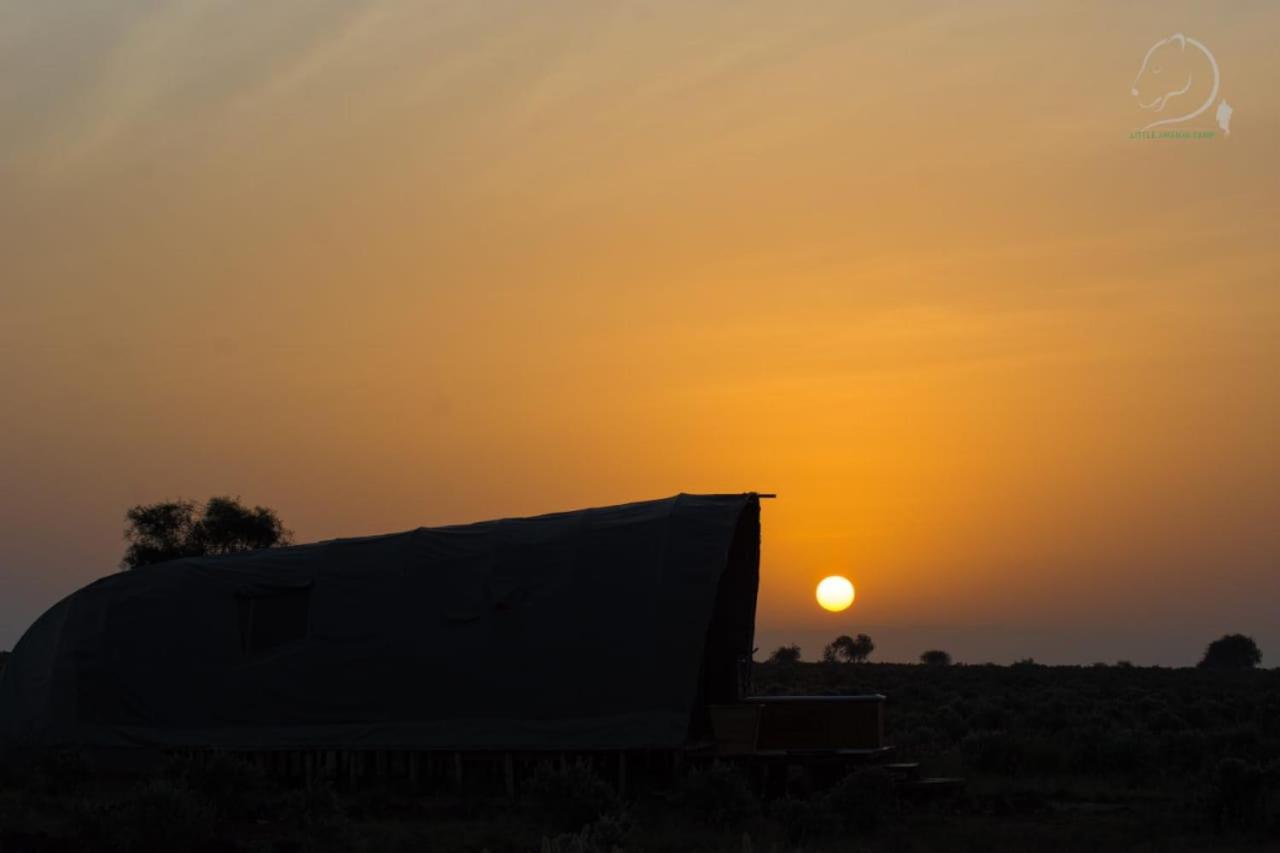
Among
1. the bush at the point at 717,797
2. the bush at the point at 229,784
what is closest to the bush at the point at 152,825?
the bush at the point at 229,784

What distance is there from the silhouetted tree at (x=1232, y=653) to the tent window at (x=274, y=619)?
346 feet

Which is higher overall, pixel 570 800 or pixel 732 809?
pixel 570 800

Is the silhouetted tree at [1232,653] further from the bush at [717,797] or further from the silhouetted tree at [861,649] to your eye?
the bush at [717,797]

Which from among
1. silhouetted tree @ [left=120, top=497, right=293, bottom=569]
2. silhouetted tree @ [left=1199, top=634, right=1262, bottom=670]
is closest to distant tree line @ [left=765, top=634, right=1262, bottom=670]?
silhouetted tree @ [left=1199, top=634, right=1262, bottom=670]

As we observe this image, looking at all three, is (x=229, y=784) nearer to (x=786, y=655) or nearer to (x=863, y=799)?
(x=863, y=799)

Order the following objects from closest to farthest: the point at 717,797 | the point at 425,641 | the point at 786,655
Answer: the point at 717,797
the point at 425,641
the point at 786,655

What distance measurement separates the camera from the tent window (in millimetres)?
25859

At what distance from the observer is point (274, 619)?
85.6 ft

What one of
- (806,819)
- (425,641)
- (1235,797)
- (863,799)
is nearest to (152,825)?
(806,819)

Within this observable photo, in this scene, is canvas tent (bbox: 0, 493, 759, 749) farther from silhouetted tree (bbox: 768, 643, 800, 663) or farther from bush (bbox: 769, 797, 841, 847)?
silhouetted tree (bbox: 768, 643, 800, 663)

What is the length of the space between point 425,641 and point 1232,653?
4263 inches

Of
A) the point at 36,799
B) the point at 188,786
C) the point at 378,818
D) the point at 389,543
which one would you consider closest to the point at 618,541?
the point at 389,543

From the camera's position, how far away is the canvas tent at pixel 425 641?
23266 millimetres

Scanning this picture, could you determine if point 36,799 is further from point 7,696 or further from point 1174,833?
point 1174,833
